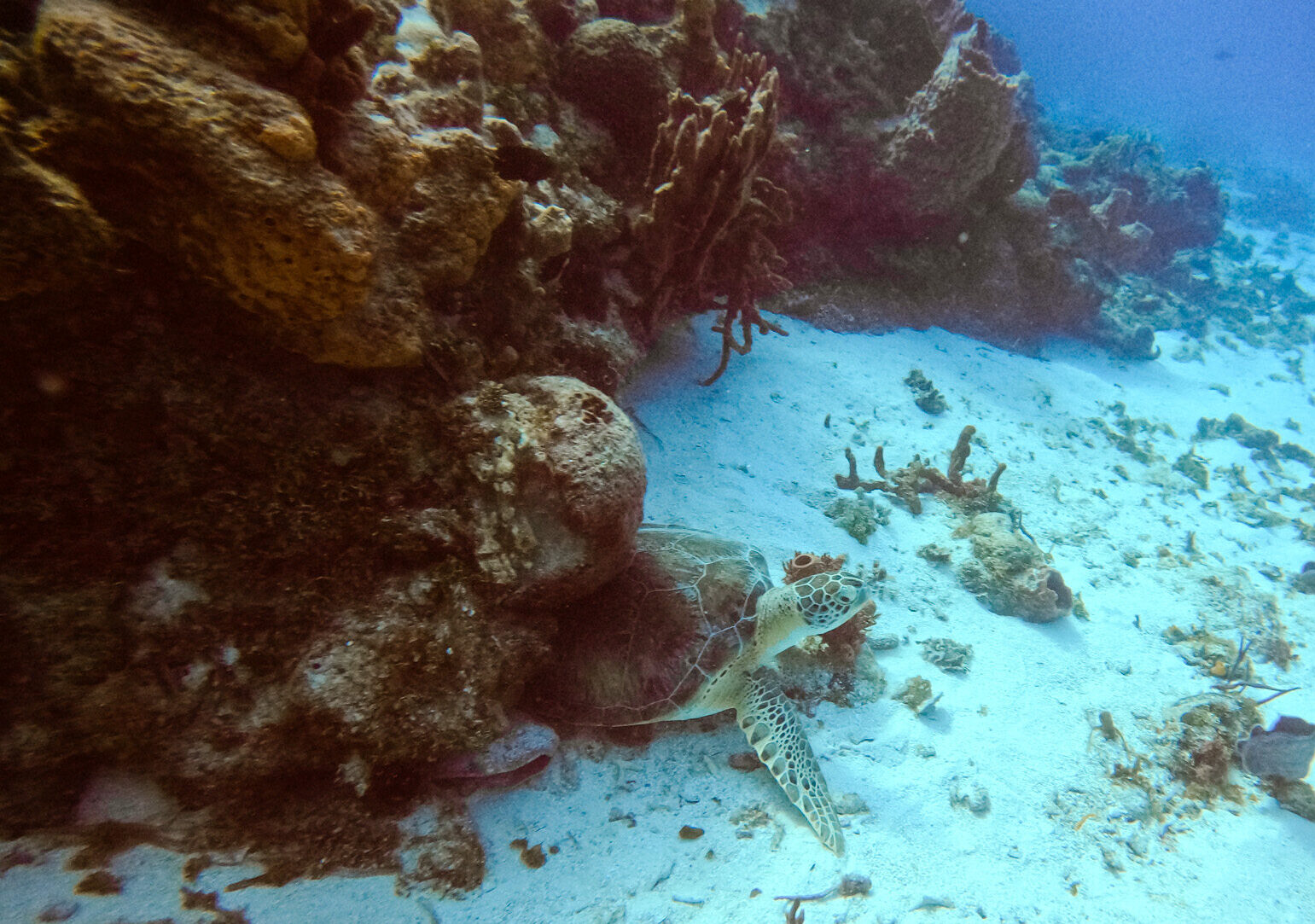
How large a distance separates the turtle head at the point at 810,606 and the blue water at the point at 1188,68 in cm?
3737

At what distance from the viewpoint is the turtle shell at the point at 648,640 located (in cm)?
273

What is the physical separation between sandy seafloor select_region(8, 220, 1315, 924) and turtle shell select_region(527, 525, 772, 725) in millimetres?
337

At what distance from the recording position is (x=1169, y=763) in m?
3.67

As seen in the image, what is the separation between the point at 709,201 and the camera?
3.83 m

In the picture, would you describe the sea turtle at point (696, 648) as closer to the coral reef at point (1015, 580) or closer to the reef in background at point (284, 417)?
the reef in background at point (284, 417)

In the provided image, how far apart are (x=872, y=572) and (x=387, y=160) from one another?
4016 mm

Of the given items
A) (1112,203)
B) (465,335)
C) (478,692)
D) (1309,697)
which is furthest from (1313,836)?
(1112,203)

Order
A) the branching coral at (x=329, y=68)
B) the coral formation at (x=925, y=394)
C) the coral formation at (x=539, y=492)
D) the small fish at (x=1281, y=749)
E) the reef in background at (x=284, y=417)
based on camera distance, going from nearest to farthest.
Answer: the reef in background at (x=284, y=417), the branching coral at (x=329, y=68), the coral formation at (x=539, y=492), the small fish at (x=1281, y=749), the coral formation at (x=925, y=394)

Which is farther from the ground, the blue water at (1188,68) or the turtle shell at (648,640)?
the blue water at (1188,68)

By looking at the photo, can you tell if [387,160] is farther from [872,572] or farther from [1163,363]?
[1163,363]

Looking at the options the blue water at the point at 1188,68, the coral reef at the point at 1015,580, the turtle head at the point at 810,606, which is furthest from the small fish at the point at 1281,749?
the blue water at the point at 1188,68

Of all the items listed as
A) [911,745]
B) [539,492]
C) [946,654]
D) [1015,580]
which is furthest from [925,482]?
[539,492]

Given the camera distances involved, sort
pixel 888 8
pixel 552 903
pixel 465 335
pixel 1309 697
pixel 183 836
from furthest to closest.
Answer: pixel 888 8 → pixel 1309 697 → pixel 465 335 → pixel 552 903 → pixel 183 836

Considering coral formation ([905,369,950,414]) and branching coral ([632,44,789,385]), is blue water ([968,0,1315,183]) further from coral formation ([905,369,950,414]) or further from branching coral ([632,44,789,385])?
branching coral ([632,44,789,385])
